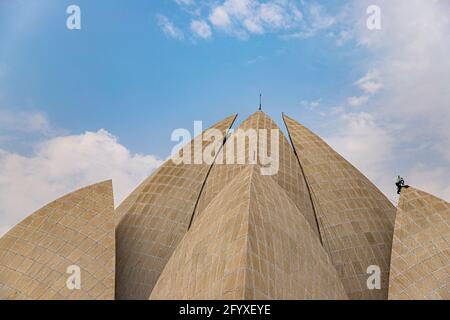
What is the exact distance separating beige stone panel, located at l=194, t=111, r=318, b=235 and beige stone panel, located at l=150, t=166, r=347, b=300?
5.25 meters

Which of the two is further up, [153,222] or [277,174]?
[277,174]

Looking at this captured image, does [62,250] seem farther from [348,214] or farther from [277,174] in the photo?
[348,214]

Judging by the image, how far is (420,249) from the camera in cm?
1403

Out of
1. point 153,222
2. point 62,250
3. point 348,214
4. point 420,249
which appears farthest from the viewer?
point 348,214

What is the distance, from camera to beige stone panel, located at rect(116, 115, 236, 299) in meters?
16.0

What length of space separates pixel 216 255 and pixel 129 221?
343 inches

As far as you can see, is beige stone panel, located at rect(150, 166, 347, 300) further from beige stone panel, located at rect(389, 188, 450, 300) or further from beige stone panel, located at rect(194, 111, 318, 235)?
beige stone panel, located at rect(194, 111, 318, 235)

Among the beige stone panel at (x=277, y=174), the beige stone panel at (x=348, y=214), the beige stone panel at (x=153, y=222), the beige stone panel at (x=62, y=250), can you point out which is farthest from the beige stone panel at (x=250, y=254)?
the beige stone panel at (x=277, y=174)

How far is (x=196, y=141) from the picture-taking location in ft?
69.1

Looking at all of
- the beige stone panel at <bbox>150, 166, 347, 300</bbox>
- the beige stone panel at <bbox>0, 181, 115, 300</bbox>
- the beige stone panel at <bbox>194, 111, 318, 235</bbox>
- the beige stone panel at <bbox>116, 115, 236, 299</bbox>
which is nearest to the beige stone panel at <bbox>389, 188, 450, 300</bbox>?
the beige stone panel at <bbox>150, 166, 347, 300</bbox>

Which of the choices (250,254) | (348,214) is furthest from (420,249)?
(250,254)

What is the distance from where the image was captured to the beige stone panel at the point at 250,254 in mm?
9164

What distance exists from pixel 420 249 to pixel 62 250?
12458 millimetres
